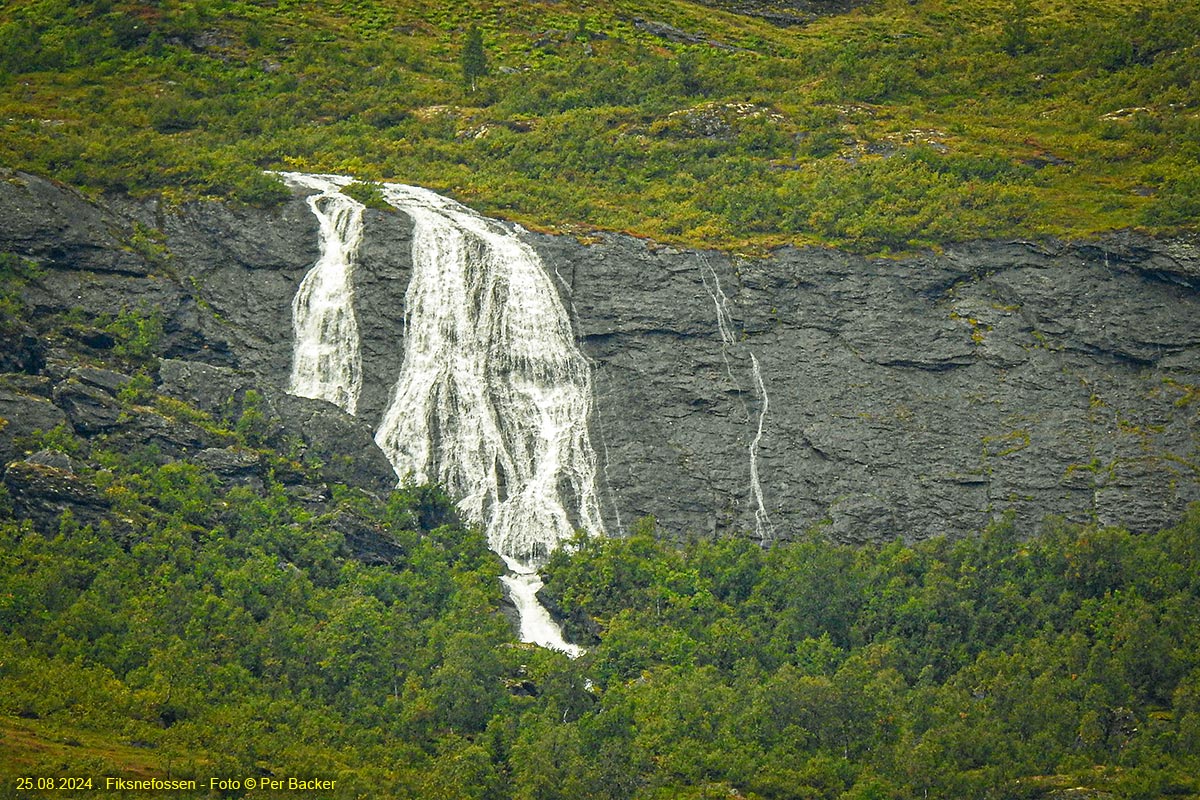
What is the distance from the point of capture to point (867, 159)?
101500mm

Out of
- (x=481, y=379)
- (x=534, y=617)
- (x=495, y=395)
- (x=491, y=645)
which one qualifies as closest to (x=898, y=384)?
(x=495, y=395)

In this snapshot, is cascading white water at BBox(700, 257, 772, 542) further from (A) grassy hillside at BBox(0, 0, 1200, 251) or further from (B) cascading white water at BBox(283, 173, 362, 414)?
(B) cascading white water at BBox(283, 173, 362, 414)

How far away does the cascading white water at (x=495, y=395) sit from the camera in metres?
79.4

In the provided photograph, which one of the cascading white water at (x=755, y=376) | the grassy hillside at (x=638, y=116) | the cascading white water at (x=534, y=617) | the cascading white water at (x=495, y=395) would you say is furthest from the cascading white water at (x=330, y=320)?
the cascading white water at (x=755, y=376)

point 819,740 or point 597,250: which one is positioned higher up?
point 597,250

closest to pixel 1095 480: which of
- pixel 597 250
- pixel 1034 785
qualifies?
pixel 1034 785

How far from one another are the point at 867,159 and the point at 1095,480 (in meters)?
29.8

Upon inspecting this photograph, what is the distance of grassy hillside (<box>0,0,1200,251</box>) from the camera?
92.3m

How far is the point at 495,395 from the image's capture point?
8331 cm

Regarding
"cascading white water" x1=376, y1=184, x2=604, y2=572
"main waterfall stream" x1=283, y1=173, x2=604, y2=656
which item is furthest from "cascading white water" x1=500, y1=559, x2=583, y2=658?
"cascading white water" x1=376, y1=184, x2=604, y2=572

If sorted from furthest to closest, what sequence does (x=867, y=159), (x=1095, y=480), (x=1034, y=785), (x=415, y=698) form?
(x=867, y=159)
(x=1095, y=480)
(x=415, y=698)
(x=1034, y=785)

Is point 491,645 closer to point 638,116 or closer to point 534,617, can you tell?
point 534,617

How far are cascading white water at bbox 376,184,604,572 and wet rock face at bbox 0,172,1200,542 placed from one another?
1040mm

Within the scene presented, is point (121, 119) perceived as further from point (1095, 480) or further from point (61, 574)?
point (1095, 480)
